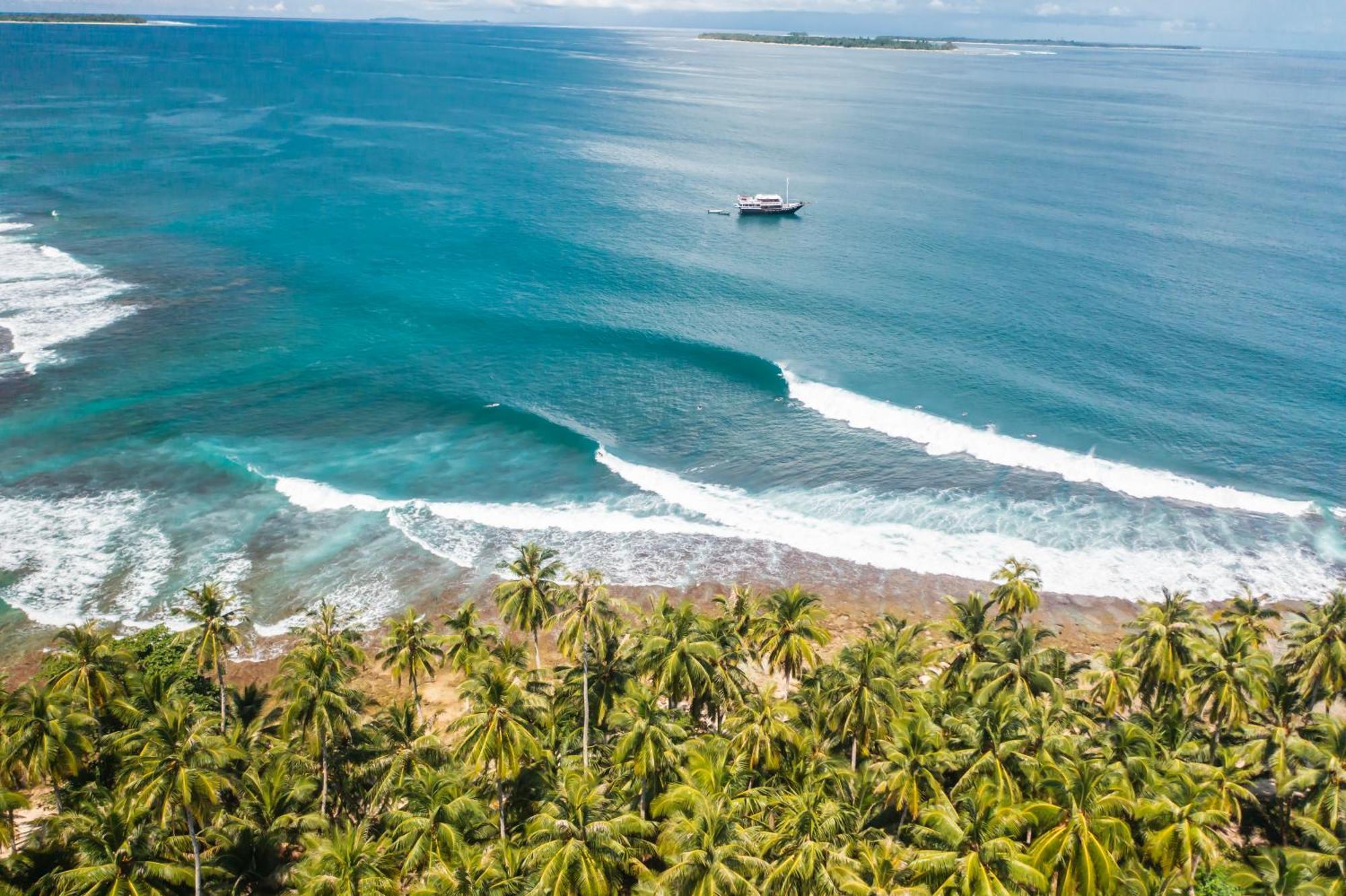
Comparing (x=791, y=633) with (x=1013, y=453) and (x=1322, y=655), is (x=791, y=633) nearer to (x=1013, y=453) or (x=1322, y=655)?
(x=1322, y=655)

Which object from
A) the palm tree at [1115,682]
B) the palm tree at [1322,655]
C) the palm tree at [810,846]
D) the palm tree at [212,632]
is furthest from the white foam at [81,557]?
the palm tree at [1322,655]

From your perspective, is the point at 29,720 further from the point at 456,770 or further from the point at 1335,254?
the point at 1335,254

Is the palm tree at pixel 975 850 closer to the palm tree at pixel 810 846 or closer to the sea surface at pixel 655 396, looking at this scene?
the palm tree at pixel 810 846

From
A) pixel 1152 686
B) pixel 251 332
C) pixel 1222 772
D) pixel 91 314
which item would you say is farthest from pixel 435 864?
pixel 91 314

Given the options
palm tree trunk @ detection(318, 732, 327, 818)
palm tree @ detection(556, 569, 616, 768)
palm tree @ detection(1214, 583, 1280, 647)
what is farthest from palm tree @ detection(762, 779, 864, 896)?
palm tree @ detection(1214, 583, 1280, 647)

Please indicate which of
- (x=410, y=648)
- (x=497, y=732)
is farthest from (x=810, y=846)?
(x=410, y=648)
